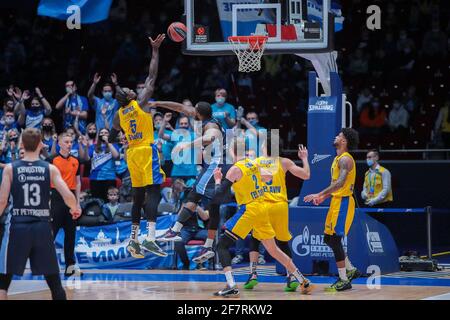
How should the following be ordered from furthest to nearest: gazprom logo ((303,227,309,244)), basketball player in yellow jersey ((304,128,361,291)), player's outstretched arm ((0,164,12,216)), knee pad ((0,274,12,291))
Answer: gazprom logo ((303,227,309,244))
basketball player in yellow jersey ((304,128,361,291))
knee pad ((0,274,12,291))
player's outstretched arm ((0,164,12,216))

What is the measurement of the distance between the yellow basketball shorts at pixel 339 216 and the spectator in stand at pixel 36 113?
28.3 feet

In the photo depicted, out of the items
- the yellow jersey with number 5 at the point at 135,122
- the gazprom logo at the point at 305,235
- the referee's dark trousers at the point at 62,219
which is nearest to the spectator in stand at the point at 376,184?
the gazprom logo at the point at 305,235

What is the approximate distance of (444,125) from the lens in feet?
62.6

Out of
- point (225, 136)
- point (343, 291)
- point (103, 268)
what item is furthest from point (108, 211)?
point (343, 291)

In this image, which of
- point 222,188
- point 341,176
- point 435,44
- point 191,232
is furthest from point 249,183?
point 435,44

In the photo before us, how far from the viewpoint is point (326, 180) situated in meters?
14.4

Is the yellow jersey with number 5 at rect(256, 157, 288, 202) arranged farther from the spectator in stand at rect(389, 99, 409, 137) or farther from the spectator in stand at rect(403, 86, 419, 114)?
the spectator in stand at rect(403, 86, 419, 114)

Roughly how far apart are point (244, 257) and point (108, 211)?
108 inches

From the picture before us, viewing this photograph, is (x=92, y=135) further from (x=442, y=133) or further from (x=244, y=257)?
(x=442, y=133)

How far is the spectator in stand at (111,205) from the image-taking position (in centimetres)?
1681

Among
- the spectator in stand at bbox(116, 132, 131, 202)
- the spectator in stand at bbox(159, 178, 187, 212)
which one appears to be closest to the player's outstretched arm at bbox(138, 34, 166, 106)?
the spectator in stand at bbox(159, 178, 187, 212)

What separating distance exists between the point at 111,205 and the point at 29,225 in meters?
7.65

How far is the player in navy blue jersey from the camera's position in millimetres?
9250

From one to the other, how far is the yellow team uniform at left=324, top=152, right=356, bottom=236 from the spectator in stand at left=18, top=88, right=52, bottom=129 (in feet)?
28.1
